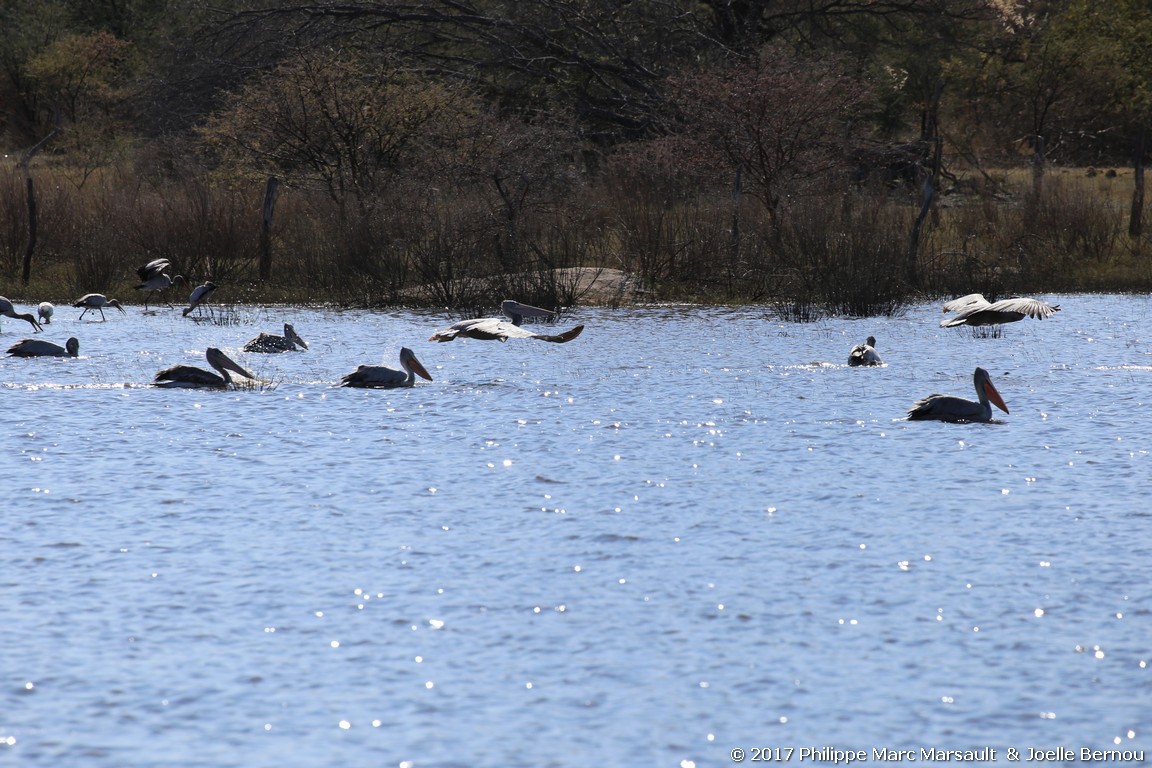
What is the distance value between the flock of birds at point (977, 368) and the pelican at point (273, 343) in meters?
5.68

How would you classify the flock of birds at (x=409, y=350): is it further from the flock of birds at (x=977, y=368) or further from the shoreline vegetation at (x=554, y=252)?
the shoreline vegetation at (x=554, y=252)

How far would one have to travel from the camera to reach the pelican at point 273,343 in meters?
14.9

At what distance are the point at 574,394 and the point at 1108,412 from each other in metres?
4.26

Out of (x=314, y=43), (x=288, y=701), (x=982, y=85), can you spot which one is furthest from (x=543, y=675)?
(x=982, y=85)

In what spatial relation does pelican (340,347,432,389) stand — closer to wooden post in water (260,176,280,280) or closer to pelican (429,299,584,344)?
pelican (429,299,584,344)

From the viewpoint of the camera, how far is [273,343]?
49.2 ft

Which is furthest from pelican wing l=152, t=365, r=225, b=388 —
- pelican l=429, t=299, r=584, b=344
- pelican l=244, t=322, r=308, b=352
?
pelican l=429, t=299, r=584, b=344

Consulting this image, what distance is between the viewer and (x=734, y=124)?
2517 centimetres

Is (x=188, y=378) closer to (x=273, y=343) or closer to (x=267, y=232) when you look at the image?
(x=273, y=343)

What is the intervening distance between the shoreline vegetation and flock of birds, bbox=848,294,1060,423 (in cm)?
207

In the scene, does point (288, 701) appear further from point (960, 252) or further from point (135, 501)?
point (960, 252)

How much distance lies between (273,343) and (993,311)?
8.10 meters

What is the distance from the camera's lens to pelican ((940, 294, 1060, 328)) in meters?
16.6

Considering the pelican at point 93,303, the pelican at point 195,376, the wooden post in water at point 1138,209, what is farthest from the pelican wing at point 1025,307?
the wooden post in water at point 1138,209
